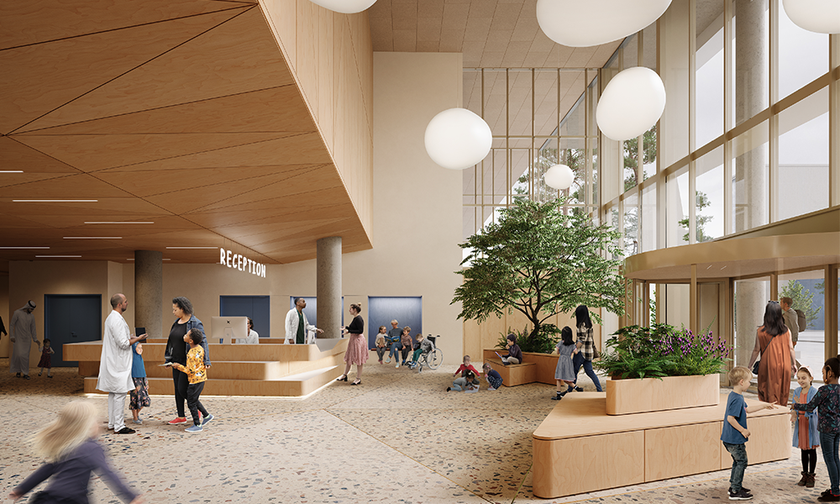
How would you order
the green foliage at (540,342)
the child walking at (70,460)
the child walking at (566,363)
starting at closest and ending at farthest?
the child walking at (70,460), the child walking at (566,363), the green foliage at (540,342)

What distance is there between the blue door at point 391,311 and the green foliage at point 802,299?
10.8 m

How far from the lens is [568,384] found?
10.7m

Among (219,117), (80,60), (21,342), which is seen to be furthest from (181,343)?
(21,342)

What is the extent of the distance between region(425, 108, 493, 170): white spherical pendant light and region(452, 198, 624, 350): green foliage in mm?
7272

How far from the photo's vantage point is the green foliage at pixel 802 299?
8.66 meters

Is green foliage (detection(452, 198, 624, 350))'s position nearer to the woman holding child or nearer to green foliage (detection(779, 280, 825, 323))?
green foliage (detection(779, 280, 825, 323))

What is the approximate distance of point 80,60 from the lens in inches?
148

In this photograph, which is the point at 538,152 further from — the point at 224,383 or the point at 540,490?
the point at 540,490

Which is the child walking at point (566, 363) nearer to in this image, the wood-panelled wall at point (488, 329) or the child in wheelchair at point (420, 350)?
the child in wheelchair at point (420, 350)

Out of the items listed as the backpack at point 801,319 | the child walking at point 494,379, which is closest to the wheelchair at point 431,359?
the child walking at point 494,379

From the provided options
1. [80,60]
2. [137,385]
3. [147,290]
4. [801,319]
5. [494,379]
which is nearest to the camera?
[80,60]

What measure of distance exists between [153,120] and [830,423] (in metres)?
6.38

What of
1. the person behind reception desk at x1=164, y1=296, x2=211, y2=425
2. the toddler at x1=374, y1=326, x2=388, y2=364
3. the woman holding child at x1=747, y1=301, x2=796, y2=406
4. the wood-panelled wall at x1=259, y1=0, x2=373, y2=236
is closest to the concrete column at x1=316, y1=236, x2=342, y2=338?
the wood-panelled wall at x1=259, y1=0, x2=373, y2=236

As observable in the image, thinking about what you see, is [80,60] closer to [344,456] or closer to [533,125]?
[344,456]
